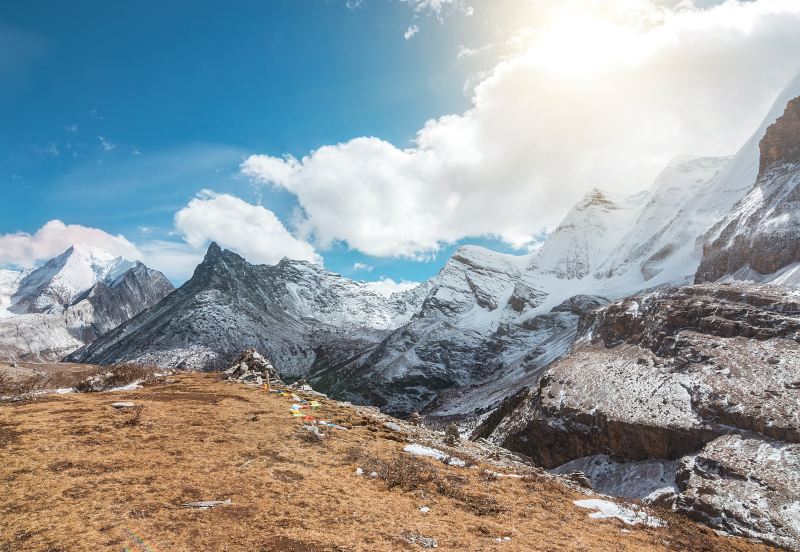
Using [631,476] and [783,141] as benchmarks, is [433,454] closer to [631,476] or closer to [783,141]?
[631,476]

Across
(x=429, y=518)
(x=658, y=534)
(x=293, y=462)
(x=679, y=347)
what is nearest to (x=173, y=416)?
(x=293, y=462)

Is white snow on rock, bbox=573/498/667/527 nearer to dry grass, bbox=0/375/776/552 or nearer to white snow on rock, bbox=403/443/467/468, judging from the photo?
dry grass, bbox=0/375/776/552

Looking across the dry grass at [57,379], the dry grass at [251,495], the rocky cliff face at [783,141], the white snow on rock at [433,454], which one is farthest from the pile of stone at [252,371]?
the rocky cliff face at [783,141]

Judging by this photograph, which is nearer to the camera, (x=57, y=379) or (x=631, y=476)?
(x=57, y=379)

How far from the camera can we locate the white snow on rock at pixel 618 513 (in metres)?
17.1

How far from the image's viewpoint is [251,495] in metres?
14.4

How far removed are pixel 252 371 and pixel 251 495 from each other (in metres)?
34.6

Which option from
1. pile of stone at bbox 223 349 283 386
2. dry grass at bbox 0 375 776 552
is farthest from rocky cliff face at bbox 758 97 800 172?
dry grass at bbox 0 375 776 552

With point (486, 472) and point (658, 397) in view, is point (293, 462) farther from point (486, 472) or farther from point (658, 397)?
point (658, 397)

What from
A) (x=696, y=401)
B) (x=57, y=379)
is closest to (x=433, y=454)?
(x=57, y=379)

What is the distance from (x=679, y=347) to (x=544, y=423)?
23.2 metres

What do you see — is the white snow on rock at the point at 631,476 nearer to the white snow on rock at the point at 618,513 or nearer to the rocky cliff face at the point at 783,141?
the white snow on rock at the point at 618,513

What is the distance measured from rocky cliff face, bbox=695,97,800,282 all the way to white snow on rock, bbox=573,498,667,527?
112466mm

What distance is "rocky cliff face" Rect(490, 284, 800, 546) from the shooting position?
128 feet
